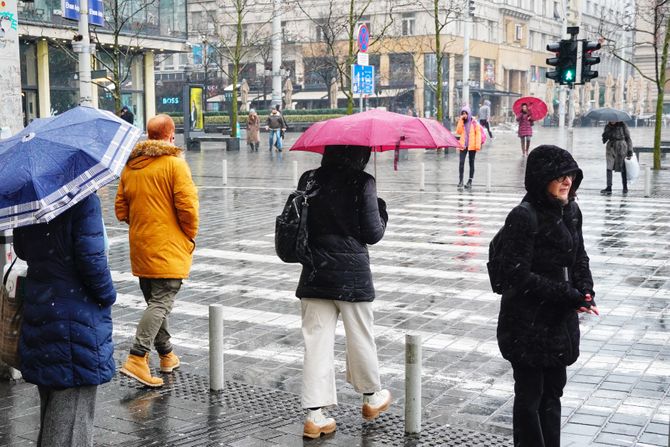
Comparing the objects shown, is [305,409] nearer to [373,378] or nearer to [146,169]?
[373,378]

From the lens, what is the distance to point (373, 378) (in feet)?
19.4

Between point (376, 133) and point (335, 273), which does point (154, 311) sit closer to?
point (335, 273)

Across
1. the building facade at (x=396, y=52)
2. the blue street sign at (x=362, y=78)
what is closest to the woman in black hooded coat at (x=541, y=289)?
the blue street sign at (x=362, y=78)

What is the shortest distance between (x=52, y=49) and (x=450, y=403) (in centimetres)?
3808

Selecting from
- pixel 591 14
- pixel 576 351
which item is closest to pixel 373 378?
pixel 576 351

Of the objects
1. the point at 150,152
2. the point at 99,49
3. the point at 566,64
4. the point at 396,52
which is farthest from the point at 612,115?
the point at 396,52

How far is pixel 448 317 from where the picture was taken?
354 inches

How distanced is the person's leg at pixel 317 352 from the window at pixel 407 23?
68.2 m

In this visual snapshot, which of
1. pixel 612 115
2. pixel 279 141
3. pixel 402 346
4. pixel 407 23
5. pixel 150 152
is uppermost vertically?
pixel 407 23

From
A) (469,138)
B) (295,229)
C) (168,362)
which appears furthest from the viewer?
(469,138)

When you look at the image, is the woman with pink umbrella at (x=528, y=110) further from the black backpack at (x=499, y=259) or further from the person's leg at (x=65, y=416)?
the person's leg at (x=65, y=416)

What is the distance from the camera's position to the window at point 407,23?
72.2 m

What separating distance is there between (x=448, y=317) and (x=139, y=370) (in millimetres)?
3390

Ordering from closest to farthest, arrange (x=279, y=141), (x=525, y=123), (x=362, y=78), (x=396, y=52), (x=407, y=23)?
(x=362, y=78), (x=525, y=123), (x=279, y=141), (x=396, y=52), (x=407, y=23)
